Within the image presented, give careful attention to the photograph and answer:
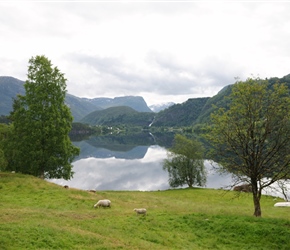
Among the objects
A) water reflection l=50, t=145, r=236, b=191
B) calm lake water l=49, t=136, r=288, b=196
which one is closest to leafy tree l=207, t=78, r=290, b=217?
calm lake water l=49, t=136, r=288, b=196

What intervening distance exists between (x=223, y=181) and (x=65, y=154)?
67.7 metres

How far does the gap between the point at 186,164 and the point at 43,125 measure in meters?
45.4

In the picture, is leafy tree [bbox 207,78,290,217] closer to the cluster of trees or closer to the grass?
the cluster of trees

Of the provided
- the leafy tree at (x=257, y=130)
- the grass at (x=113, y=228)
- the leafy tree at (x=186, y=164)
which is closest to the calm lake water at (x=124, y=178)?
the leafy tree at (x=186, y=164)

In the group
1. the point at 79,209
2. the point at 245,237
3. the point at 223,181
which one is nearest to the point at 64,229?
the point at 79,209

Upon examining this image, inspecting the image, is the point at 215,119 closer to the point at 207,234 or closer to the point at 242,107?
the point at 242,107

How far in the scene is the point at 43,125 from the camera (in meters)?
44.8

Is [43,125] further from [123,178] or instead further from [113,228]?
[123,178]

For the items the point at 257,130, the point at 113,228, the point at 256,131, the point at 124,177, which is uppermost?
the point at 257,130

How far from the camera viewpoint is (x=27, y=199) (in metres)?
31.4

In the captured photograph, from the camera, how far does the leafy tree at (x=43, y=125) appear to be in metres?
44.5

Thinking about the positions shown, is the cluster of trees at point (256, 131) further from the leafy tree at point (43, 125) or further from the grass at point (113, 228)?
the leafy tree at point (43, 125)

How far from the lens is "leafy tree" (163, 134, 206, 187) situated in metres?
77.9

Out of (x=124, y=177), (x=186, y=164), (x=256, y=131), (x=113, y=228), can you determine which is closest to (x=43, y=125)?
(x=113, y=228)
